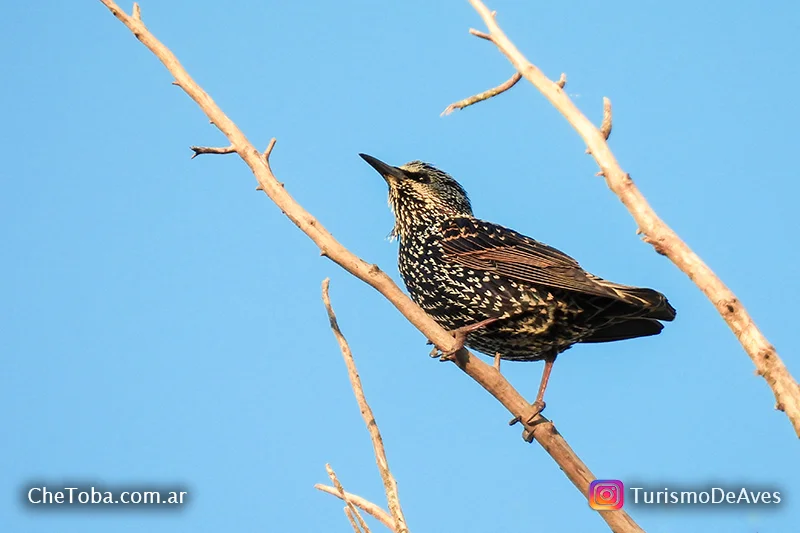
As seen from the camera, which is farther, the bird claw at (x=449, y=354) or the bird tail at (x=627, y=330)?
the bird tail at (x=627, y=330)

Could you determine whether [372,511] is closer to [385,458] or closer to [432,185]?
[385,458]

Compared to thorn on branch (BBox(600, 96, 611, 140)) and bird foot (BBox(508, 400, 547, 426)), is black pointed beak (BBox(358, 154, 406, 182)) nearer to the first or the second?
bird foot (BBox(508, 400, 547, 426))

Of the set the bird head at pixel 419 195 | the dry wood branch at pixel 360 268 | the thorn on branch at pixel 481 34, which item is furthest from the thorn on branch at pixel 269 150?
the bird head at pixel 419 195

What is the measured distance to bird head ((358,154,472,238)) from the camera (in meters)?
8.36

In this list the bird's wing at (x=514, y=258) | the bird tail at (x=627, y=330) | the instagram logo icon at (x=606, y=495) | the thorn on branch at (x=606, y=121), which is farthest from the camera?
the bird tail at (x=627, y=330)

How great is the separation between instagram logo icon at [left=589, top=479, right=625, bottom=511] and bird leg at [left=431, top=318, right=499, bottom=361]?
112 centimetres

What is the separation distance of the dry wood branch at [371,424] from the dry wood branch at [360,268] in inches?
12.8

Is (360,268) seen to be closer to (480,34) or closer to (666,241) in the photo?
(480,34)

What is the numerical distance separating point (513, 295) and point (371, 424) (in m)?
2.39

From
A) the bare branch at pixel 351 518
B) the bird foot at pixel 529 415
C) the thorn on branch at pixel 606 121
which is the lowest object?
the bare branch at pixel 351 518

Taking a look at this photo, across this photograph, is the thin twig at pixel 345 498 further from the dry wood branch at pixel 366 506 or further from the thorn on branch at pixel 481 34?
the thorn on branch at pixel 481 34

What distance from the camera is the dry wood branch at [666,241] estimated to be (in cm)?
409

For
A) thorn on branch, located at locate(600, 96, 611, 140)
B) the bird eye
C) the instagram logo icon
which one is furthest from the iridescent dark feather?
thorn on branch, located at locate(600, 96, 611, 140)

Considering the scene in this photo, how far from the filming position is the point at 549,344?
752 centimetres
